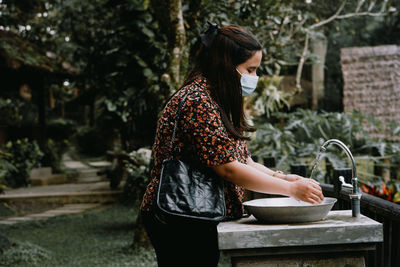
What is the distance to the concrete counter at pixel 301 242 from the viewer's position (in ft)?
5.99

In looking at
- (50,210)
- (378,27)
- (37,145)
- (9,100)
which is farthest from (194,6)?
(9,100)

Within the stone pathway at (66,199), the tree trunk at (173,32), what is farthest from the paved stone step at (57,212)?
the tree trunk at (173,32)

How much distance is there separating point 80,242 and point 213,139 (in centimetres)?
503

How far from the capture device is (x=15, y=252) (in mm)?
5418

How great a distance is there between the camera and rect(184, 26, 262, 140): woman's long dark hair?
1994 mm

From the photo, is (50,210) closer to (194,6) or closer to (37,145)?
(37,145)

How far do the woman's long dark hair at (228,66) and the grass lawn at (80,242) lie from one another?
3.40m

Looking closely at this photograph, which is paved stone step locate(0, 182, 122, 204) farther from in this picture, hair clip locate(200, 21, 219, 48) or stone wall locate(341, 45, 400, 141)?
hair clip locate(200, 21, 219, 48)

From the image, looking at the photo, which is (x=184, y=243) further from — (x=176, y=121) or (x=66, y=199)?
(x=66, y=199)

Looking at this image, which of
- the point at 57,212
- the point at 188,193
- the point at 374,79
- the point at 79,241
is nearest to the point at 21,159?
the point at 57,212

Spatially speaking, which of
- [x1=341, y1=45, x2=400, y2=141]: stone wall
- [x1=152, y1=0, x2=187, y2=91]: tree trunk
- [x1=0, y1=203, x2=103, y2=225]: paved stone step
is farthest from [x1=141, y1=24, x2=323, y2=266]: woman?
[x1=0, y1=203, x2=103, y2=225]: paved stone step

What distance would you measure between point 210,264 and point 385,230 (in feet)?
3.81

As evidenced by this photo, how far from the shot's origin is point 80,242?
631cm

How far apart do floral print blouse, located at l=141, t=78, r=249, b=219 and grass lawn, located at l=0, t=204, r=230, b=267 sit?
10.6 feet
